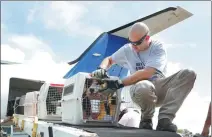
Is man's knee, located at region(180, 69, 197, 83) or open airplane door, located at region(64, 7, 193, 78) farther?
open airplane door, located at region(64, 7, 193, 78)

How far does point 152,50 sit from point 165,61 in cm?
13

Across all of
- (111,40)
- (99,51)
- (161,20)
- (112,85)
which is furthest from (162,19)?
(112,85)

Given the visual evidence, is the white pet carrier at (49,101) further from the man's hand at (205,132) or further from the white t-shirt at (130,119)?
the man's hand at (205,132)

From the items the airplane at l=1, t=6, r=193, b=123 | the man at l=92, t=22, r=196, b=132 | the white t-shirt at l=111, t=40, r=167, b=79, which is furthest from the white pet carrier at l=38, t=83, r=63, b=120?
the airplane at l=1, t=6, r=193, b=123

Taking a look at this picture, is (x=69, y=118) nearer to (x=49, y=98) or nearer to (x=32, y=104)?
(x=49, y=98)

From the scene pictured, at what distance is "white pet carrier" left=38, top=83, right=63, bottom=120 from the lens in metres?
3.03

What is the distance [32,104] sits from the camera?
3.44m

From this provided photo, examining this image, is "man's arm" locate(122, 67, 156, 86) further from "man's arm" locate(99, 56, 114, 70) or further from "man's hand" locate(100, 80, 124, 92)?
"man's arm" locate(99, 56, 114, 70)

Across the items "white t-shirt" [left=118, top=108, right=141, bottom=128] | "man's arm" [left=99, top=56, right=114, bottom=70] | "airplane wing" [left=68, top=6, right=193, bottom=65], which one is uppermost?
"airplane wing" [left=68, top=6, right=193, bottom=65]

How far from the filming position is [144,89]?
7.14 ft

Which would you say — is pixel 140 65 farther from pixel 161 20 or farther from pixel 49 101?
pixel 161 20

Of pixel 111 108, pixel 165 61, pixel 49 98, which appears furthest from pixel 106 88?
pixel 49 98

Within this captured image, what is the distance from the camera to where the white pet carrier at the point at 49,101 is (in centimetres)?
303

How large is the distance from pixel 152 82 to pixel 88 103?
1.72 feet
